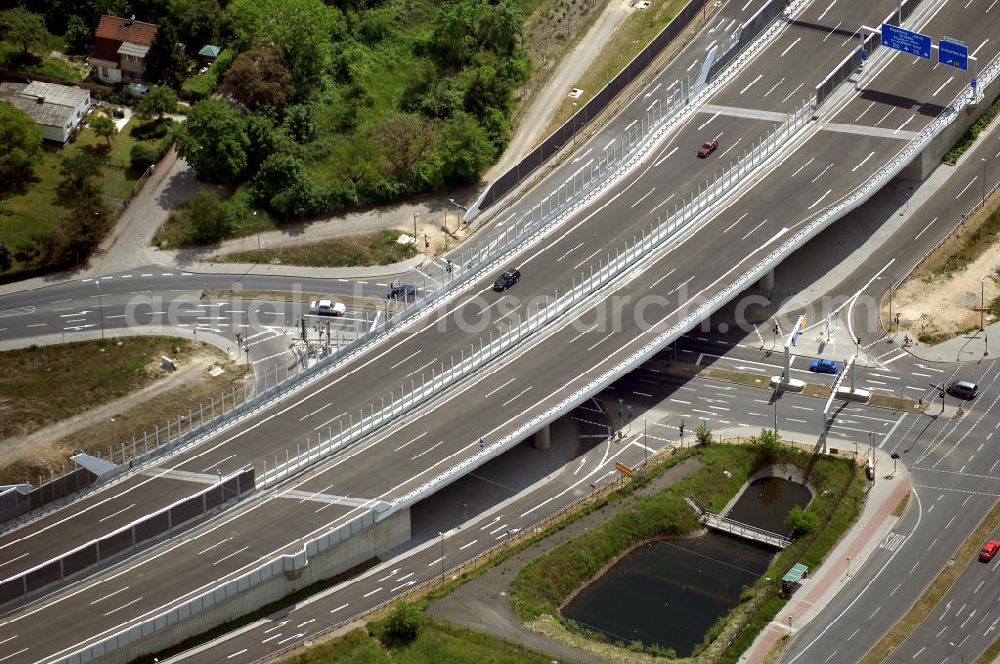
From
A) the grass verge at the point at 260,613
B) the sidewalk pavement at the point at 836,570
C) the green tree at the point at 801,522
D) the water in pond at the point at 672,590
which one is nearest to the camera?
the grass verge at the point at 260,613

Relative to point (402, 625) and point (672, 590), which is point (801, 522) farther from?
point (402, 625)

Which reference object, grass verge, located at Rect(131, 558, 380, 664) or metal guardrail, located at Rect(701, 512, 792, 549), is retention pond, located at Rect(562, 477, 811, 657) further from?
grass verge, located at Rect(131, 558, 380, 664)

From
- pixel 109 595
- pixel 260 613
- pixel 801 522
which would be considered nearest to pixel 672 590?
pixel 801 522

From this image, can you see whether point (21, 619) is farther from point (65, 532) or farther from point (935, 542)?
point (935, 542)

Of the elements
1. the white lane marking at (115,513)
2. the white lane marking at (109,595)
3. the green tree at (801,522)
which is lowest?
the white lane marking at (109,595)

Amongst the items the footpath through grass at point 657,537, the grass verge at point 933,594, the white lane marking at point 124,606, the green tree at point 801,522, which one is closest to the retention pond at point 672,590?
the footpath through grass at point 657,537

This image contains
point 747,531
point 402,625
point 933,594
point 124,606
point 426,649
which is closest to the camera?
point 426,649

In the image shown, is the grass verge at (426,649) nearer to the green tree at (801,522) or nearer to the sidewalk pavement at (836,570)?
the sidewalk pavement at (836,570)
